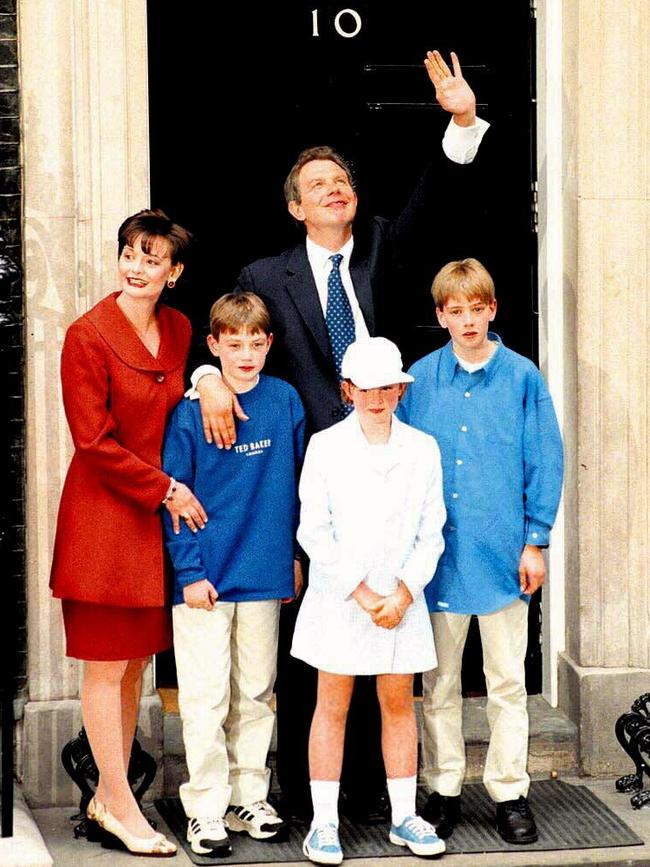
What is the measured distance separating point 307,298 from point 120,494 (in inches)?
38.2

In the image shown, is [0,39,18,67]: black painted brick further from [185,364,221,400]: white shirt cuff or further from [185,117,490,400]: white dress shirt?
[185,364,221,400]: white shirt cuff

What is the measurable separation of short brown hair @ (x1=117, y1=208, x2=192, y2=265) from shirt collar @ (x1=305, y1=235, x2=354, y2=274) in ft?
1.73

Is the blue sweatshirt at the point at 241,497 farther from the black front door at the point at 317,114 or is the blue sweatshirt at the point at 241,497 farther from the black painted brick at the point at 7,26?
the black painted brick at the point at 7,26

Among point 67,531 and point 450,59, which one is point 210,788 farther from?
point 450,59

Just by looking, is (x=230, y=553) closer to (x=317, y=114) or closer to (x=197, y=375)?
(x=197, y=375)

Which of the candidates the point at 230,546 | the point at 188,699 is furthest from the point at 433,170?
the point at 188,699

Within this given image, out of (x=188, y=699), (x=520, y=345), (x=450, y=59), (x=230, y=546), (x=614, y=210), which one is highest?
(x=450, y=59)

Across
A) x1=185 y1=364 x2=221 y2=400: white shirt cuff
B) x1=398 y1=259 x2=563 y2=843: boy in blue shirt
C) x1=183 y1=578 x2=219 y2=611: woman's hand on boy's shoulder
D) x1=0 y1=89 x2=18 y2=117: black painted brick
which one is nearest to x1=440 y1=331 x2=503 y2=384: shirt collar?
x1=398 y1=259 x2=563 y2=843: boy in blue shirt

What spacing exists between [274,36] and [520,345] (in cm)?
156

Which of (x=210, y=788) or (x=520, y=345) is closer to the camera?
(x=210, y=788)

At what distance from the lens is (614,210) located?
7.24m

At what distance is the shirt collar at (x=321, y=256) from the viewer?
673cm

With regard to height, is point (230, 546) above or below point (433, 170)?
below

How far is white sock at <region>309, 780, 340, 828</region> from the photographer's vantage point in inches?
252
